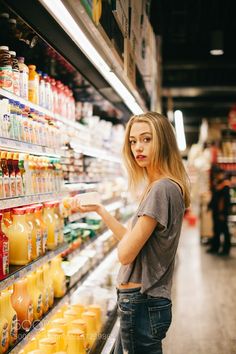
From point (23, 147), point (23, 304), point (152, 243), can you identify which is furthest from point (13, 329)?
point (23, 147)

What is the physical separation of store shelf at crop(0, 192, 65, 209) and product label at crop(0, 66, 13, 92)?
0.55 m

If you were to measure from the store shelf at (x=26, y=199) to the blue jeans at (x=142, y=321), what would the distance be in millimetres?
666

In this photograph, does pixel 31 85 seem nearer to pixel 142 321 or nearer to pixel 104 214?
pixel 104 214

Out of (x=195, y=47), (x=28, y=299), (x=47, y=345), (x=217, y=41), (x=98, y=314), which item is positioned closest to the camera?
(x=28, y=299)

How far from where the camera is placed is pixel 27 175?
2533mm

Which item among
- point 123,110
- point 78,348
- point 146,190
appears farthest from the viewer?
point 123,110

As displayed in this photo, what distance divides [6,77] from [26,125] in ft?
1.05

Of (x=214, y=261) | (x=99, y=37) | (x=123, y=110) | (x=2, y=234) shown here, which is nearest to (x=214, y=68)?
(x=214, y=261)

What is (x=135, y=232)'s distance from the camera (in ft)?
6.97

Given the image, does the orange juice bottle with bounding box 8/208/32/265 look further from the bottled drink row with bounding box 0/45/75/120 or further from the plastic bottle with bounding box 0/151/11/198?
the bottled drink row with bounding box 0/45/75/120

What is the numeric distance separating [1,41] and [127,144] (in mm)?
965

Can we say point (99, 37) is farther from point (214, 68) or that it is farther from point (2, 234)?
point (214, 68)

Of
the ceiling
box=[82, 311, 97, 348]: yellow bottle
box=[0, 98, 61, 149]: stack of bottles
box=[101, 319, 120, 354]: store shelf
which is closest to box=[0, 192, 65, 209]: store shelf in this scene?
box=[0, 98, 61, 149]: stack of bottles

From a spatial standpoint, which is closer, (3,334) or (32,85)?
(3,334)
